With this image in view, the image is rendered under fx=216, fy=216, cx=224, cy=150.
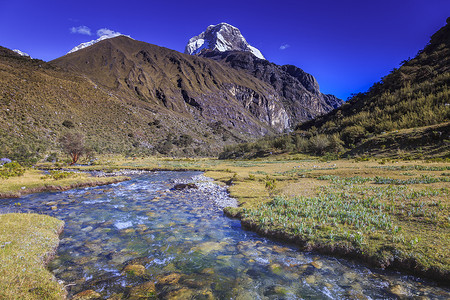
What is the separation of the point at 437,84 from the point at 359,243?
51.2 m

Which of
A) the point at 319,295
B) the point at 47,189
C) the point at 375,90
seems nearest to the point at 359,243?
the point at 319,295

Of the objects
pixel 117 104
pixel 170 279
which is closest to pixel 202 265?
pixel 170 279

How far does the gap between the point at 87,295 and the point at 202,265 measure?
2967mm

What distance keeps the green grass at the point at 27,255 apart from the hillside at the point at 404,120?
34382 mm

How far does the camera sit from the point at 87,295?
510cm

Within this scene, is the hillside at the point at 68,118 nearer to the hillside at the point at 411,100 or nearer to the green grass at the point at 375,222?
the green grass at the point at 375,222

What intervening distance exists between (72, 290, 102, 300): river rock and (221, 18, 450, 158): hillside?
1314 inches

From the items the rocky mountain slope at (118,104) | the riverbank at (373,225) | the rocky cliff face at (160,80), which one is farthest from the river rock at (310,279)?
the rocky cliff face at (160,80)

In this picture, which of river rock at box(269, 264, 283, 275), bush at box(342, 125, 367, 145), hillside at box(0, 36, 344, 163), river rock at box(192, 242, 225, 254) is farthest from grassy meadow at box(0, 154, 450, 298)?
hillside at box(0, 36, 344, 163)

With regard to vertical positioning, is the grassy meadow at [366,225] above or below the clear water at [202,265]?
above

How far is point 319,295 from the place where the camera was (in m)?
5.15

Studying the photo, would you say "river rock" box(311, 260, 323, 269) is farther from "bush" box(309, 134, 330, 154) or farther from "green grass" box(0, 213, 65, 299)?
"bush" box(309, 134, 330, 154)

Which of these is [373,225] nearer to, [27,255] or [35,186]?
[27,255]

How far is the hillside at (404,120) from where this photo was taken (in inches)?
1158
